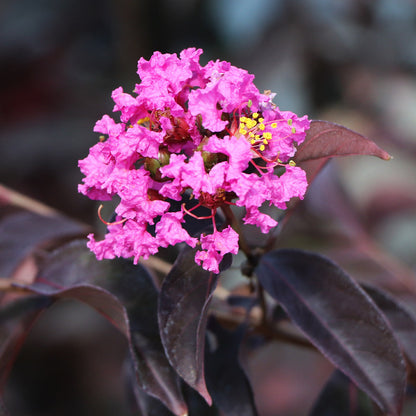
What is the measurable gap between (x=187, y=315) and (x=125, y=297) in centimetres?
11

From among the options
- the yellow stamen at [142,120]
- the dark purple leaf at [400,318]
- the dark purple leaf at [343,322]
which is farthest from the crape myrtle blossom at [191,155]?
the dark purple leaf at [400,318]

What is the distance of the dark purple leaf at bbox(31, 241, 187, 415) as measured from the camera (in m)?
0.61

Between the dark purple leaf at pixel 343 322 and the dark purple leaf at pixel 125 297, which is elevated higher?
the dark purple leaf at pixel 343 322

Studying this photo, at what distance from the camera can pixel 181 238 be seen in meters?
0.57

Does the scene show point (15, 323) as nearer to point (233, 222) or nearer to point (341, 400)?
point (233, 222)

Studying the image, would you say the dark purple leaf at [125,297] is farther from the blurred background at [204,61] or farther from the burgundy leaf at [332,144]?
the blurred background at [204,61]

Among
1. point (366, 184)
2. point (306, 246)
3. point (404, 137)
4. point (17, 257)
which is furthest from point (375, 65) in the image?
point (17, 257)

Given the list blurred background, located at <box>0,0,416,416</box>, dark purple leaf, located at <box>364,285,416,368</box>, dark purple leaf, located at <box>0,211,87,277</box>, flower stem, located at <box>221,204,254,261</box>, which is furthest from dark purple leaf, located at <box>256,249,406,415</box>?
blurred background, located at <box>0,0,416,416</box>

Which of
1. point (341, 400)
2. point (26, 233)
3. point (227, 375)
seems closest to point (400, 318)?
point (341, 400)

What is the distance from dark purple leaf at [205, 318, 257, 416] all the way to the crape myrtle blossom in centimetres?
19

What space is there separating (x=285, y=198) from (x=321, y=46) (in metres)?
2.49

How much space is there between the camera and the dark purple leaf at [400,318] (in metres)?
0.78

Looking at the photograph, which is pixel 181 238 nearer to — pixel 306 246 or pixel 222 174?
pixel 222 174

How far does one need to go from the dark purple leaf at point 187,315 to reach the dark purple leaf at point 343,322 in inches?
4.1
